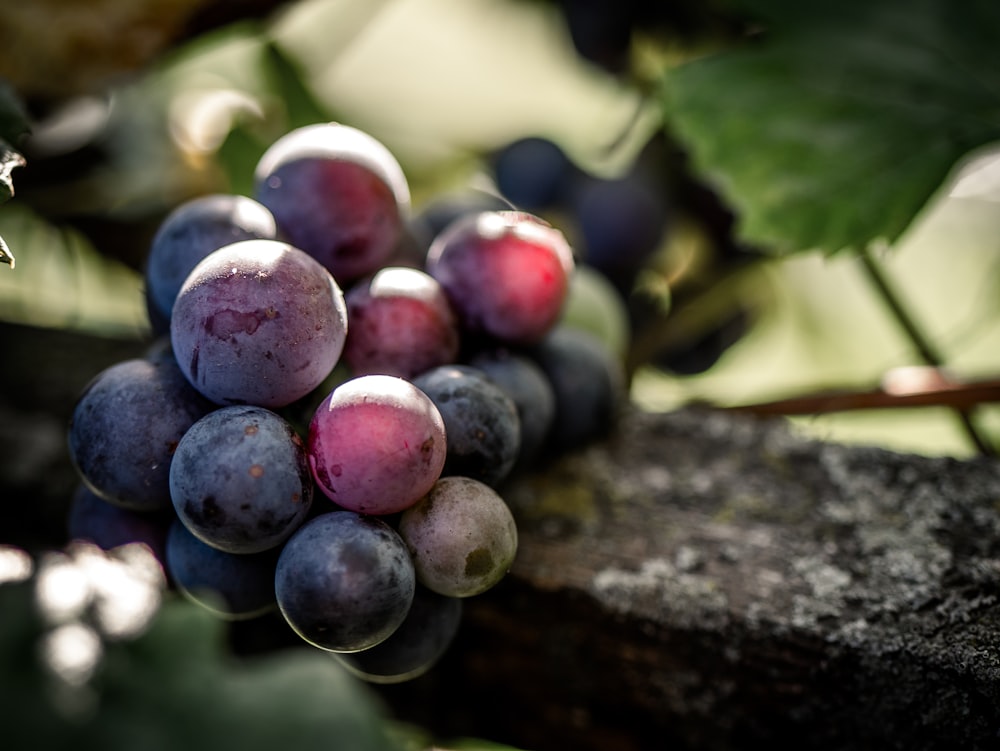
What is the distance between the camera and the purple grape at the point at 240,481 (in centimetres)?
43

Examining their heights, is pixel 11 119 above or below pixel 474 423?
above

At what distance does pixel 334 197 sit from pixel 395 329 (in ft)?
0.35

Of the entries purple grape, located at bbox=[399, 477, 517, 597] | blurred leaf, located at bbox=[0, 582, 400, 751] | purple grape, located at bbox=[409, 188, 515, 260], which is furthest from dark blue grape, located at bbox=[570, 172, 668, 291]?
blurred leaf, located at bbox=[0, 582, 400, 751]

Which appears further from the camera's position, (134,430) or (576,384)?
(576,384)

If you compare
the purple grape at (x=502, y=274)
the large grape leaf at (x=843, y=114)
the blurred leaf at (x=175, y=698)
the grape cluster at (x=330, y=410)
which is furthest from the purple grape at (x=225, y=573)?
the large grape leaf at (x=843, y=114)

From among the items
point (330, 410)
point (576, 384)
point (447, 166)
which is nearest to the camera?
point (330, 410)

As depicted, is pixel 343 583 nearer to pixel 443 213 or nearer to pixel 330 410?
pixel 330 410

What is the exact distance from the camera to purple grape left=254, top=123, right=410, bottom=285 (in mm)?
568

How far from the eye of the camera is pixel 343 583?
427mm

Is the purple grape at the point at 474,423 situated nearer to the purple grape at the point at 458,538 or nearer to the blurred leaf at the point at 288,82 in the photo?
the purple grape at the point at 458,538

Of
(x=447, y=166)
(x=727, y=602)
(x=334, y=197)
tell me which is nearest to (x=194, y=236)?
(x=334, y=197)

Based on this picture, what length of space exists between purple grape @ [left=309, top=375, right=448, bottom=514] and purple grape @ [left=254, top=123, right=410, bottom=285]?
0.50ft

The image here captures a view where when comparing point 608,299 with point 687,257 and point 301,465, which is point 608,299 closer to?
point 687,257

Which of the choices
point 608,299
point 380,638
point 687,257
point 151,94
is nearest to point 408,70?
point 151,94
